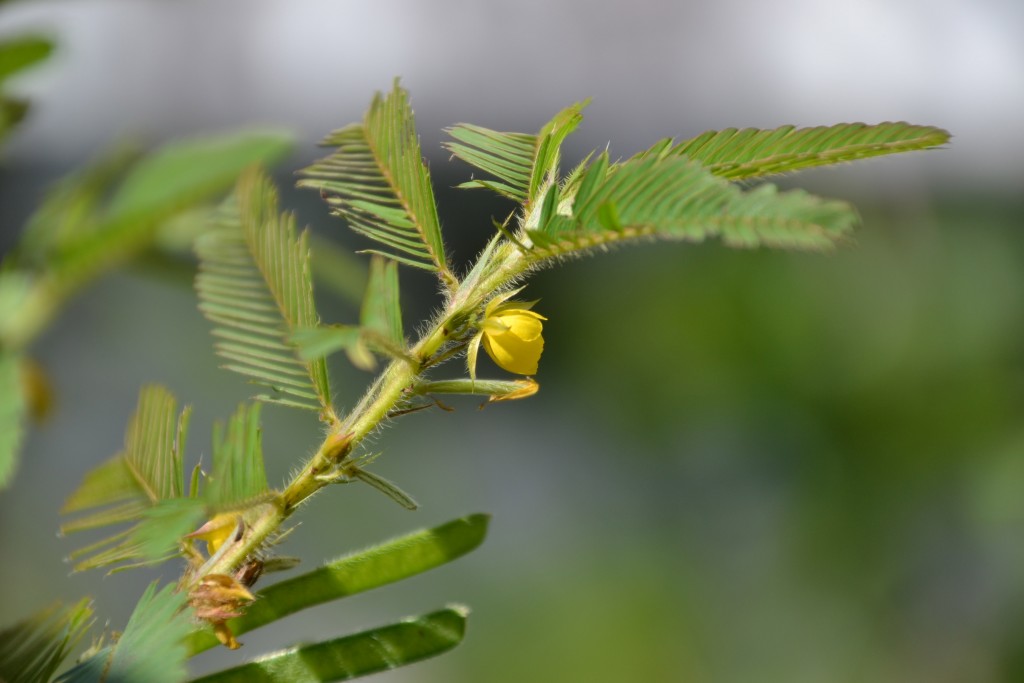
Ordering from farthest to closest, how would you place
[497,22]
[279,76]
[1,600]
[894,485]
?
[497,22] < [279,76] < [894,485] < [1,600]

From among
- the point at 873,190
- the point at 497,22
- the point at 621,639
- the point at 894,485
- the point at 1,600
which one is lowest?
the point at 621,639

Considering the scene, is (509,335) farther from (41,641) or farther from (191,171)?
(191,171)

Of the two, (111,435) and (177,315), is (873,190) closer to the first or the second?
(177,315)

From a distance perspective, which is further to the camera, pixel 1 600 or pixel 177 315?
pixel 177 315

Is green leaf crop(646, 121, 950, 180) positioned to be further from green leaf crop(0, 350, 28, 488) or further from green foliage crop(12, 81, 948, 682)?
Answer: green leaf crop(0, 350, 28, 488)

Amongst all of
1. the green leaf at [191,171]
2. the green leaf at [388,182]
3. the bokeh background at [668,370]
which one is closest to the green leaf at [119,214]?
the green leaf at [191,171]

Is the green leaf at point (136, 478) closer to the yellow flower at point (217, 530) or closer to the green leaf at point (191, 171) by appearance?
the yellow flower at point (217, 530)

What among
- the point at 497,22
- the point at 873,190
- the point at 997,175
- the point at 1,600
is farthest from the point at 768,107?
the point at 1,600
